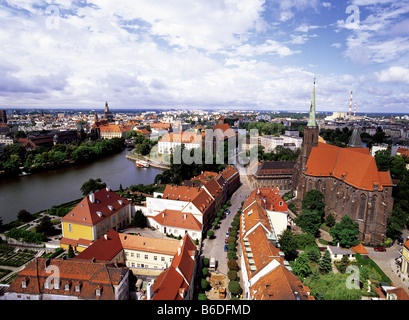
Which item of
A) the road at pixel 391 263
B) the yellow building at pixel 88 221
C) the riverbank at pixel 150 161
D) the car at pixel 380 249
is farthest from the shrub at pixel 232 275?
the riverbank at pixel 150 161

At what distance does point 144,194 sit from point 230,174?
1174cm

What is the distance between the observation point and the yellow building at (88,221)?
2136cm

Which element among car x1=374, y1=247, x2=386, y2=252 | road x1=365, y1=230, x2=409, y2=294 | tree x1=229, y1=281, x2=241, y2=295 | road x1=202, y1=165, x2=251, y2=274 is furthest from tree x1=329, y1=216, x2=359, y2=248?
tree x1=229, y1=281, x2=241, y2=295

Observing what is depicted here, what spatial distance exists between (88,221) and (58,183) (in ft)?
79.9

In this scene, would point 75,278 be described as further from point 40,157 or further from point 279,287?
point 40,157

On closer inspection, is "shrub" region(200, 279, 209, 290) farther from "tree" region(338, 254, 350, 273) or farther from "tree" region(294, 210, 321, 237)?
"tree" region(294, 210, 321, 237)

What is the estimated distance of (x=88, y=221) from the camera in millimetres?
21469

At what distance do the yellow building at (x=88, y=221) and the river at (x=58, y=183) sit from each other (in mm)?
10600

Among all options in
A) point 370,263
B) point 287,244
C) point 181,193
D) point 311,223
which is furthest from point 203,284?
point 370,263

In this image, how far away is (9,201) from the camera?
3369 centimetres

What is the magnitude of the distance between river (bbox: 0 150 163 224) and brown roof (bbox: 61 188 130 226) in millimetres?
10896

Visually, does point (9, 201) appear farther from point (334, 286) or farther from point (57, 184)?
point (334, 286)
